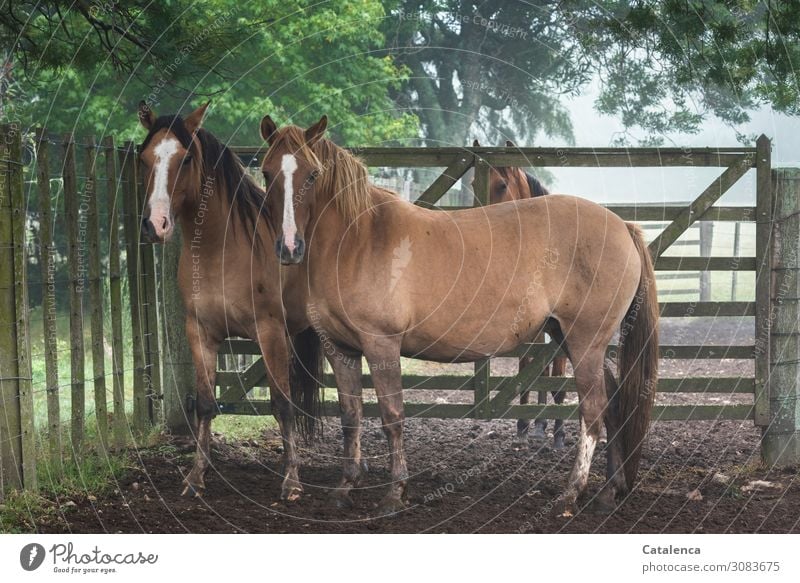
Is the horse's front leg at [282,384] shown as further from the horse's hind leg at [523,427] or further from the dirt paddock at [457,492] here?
the horse's hind leg at [523,427]

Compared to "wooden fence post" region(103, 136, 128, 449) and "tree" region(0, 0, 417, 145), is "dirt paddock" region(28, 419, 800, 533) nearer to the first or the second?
"wooden fence post" region(103, 136, 128, 449)

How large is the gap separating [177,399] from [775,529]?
4.88 meters

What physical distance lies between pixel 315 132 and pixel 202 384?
2.05 m

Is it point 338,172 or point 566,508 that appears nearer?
point 338,172

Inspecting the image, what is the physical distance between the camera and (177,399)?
25.3ft

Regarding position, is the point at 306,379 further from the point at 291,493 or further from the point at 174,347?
the point at 174,347

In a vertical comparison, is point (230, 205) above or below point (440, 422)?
above

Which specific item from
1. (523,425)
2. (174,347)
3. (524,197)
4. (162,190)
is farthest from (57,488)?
(524,197)

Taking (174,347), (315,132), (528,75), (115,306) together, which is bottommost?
(174,347)

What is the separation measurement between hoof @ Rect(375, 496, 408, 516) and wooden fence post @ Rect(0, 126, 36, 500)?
223 cm

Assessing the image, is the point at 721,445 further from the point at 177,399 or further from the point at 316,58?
the point at 316,58

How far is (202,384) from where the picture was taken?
6227mm

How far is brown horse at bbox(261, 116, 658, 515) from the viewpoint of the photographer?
5.70 metres
